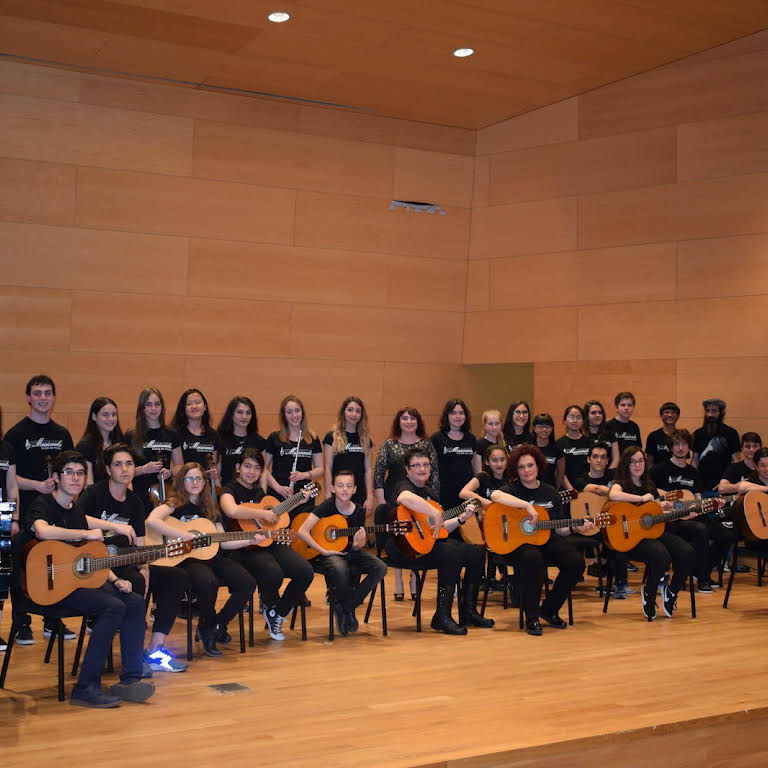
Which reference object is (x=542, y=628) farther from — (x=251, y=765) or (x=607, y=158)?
(x=607, y=158)

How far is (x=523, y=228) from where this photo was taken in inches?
352

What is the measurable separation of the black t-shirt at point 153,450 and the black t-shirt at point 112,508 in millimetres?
1115

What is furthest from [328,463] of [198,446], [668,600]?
[668,600]

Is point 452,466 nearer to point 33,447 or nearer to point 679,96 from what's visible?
point 33,447

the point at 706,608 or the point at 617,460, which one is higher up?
the point at 617,460

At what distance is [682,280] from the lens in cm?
803

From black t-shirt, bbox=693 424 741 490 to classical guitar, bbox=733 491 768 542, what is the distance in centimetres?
105

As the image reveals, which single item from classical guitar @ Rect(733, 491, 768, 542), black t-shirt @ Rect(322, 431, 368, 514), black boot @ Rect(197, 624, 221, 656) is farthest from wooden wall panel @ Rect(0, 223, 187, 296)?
classical guitar @ Rect(733, 491, 768, 542)

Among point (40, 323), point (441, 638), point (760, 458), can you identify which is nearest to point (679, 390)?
point (760, 458)

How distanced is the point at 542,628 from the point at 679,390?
3067mm

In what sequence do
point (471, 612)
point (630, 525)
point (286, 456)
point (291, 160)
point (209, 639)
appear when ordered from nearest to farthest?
point (209, 639)
point (471, 612)
point (630, 525)
point (286, 456)
point (291, 160)

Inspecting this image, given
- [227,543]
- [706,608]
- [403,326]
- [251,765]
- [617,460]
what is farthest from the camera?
[403,326]

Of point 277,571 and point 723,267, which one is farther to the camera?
point 723,267

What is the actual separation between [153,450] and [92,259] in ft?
7.75
